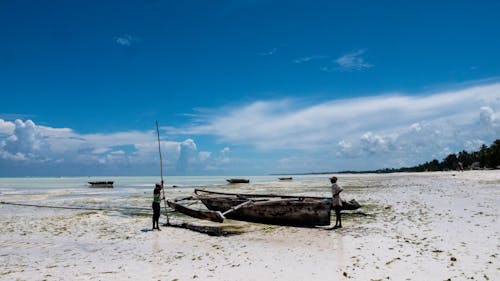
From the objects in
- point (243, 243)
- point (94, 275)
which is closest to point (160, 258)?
point (94, 275)

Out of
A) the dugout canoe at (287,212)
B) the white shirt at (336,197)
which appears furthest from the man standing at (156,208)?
the white shirt at (336,197)

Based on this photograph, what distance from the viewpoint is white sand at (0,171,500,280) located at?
25.8 feet

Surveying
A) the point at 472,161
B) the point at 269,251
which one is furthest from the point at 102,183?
the point at 472,161

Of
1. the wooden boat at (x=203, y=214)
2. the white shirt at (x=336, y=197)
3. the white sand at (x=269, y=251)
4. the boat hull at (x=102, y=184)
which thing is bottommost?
the white sand at (x=269, y=251)

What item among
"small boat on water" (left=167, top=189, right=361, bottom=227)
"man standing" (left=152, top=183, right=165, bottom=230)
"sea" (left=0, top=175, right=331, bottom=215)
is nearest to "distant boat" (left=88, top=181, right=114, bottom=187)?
"sea" (left=0, top=175, right=331, bottom=215)

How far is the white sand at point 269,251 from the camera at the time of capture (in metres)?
7.87

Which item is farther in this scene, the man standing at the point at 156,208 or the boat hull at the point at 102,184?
the boat hull at the point at 102,184

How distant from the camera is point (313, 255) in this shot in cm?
953

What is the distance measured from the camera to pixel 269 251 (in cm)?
1020

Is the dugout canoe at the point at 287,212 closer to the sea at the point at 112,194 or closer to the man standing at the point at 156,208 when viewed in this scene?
the man standing at the point at 156,208

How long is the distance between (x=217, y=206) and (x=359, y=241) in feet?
31.2

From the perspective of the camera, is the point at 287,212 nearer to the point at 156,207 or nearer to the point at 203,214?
the point at 203,214

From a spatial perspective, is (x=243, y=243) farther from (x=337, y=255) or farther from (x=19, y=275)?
(x=19, y=275)

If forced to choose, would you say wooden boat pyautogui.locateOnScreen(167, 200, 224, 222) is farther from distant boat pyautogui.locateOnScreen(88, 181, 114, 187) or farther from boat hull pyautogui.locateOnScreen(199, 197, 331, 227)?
distant boat pyautogui.locateOnScreen(88, 181, 114, 187)
